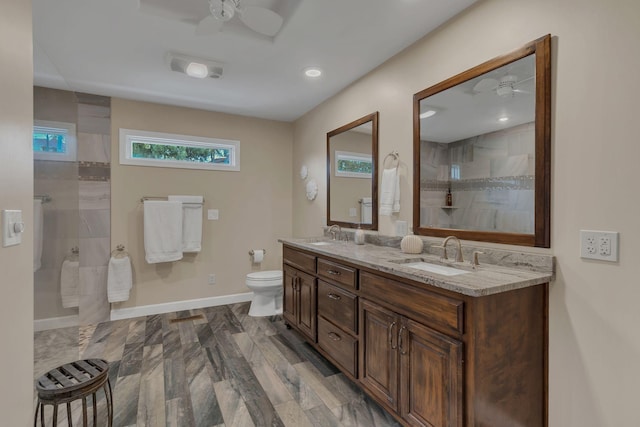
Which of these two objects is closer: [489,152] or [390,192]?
[489,152]

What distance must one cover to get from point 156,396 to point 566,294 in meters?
2.45

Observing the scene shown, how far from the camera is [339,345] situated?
88.1 inches

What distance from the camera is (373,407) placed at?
1.95m

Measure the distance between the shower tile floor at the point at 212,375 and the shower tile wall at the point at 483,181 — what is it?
1.31 meters

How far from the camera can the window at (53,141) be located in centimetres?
204

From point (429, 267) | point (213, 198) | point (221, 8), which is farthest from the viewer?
point (213, 198)

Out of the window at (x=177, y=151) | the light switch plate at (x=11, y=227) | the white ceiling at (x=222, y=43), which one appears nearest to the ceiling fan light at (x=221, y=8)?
the white ceiling at (x=222, y=43)

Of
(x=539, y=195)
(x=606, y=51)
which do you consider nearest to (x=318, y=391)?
(x=539, y=195)

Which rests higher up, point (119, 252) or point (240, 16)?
point (240, 16)

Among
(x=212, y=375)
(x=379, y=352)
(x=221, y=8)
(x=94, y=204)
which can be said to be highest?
(x=221, y=8)

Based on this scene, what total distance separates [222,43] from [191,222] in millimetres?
2104

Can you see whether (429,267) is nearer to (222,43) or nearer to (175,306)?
(222,43)

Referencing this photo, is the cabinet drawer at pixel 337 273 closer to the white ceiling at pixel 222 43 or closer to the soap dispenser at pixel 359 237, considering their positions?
the soap dispenser at pixel 359 237

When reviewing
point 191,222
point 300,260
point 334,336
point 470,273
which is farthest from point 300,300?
point 191,222
